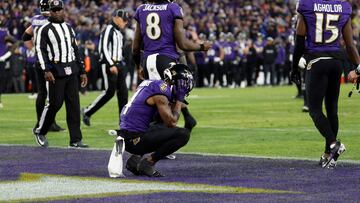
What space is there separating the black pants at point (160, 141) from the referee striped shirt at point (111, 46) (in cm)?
720

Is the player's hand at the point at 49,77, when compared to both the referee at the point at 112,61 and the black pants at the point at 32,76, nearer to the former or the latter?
the referee at the point at 112,61

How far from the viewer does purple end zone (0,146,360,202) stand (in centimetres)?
821

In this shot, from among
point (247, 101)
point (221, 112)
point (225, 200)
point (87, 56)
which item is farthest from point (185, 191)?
point (87, 56)

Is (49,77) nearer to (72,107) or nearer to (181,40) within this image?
(72,107)

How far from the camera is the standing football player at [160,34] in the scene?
456 inches

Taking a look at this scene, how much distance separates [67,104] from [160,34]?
267cm

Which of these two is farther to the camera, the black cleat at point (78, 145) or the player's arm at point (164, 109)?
the black cleat at point (78, 145)

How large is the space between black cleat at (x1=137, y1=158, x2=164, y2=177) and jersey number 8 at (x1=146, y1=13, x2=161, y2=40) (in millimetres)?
2155

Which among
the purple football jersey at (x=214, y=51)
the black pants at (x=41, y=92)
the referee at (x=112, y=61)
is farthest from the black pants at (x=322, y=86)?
the purple football jersey at (x=214, y=51)

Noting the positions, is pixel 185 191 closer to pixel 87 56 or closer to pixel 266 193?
pixel 266 193

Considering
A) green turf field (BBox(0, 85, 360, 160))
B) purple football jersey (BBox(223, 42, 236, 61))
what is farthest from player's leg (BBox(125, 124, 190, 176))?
purple football jersey (BBox(223, 42, 236, 61))

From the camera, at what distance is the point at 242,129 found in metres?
16.5

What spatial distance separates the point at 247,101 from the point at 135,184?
1685cm

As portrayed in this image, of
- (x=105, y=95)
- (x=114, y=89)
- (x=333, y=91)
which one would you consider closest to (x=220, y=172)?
(x=333, y=91)
